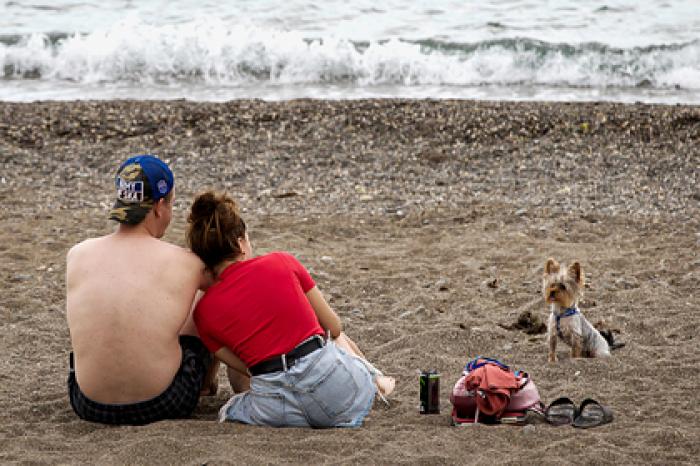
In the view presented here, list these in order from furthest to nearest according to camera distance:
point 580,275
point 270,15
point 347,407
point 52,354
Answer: point 270,15 → point 52,354 → point 580,275 → point 347,407

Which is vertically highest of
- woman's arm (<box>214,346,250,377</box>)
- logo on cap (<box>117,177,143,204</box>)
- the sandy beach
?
logo on cap (<box>117,177,143,204</box>)

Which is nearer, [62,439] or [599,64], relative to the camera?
[62,439]

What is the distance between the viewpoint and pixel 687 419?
4309 mm

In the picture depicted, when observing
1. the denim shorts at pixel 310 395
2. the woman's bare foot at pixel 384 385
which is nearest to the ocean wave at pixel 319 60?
the woman's bare foot at pixel 384 385

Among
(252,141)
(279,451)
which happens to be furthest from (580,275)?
(252,141)

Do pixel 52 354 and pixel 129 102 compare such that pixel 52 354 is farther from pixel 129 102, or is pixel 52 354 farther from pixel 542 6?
pixel 542 6

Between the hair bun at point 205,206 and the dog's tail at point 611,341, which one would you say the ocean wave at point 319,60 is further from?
the hair bun at point 205,206

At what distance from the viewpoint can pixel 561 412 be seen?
435cm

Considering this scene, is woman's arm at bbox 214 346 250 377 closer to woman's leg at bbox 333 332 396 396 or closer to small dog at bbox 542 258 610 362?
woman's leg at bbox 333 332 396 396

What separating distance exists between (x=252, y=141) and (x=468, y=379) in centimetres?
690

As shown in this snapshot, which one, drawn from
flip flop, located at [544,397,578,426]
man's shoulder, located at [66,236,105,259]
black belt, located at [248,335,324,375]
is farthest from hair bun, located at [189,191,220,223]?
flip flop, located at [544,397,578,426]

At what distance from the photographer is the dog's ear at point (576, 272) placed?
16.9 feet

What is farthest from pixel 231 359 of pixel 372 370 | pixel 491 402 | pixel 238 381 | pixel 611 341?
pixel 611 341

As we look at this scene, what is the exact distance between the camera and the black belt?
4164 mm
